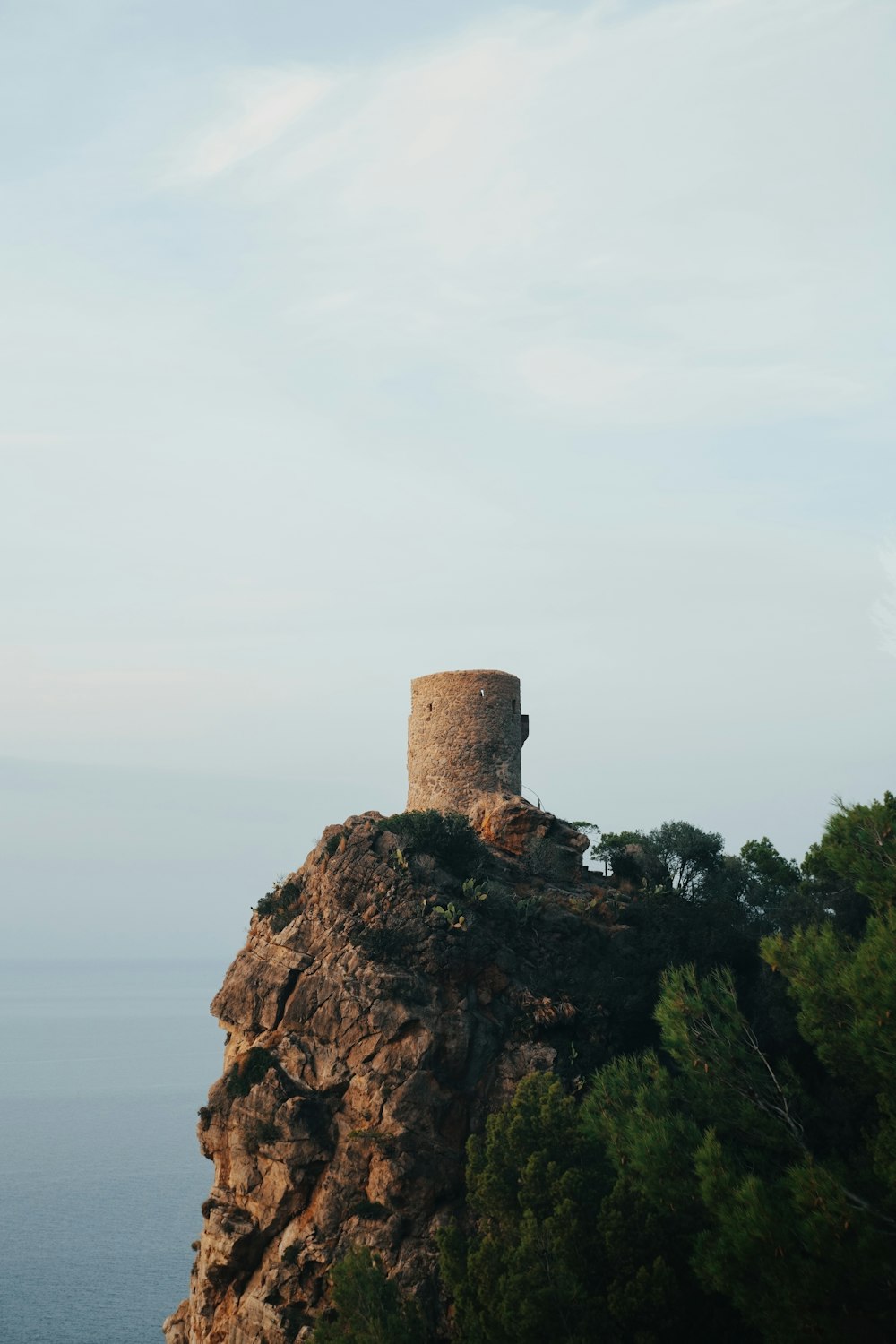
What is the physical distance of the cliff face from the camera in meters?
30.3

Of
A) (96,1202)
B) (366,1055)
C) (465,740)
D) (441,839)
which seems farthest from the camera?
(96,1202)

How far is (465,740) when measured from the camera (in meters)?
38.8

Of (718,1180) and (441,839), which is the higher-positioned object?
(441,839)

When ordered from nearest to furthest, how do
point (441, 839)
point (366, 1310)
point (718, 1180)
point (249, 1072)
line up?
point (718, 1180)
point (366, 1310)
point (249, 1072)
point (441, 839)

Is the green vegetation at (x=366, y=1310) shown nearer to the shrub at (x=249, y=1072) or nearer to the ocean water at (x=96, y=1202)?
the shrub at (x=249, y=1072)

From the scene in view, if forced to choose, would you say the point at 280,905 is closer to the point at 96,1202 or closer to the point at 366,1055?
the point at 366,1055

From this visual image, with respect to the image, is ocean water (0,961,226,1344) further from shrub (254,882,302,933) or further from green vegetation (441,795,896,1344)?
green vegetation (441,795,896,1344)

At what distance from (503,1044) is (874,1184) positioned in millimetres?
13591

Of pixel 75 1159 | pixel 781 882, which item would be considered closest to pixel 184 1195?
pixel 75 1159

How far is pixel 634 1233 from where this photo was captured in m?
23.1

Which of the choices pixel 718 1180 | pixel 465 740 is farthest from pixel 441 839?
pixel 718 1180

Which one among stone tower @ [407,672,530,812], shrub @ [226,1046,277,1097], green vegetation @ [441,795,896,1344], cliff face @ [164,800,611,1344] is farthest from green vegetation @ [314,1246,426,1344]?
stone tower @ [407,672,530,812]

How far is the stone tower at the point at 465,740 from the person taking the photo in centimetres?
3869

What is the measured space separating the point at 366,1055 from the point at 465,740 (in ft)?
35.1
